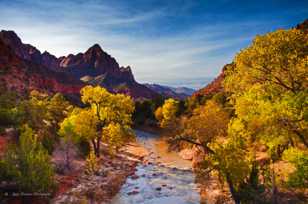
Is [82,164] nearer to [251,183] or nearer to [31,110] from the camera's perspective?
[31,110]

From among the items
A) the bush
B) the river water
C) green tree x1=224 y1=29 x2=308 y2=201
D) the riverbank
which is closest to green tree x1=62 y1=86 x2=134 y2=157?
the riverbank

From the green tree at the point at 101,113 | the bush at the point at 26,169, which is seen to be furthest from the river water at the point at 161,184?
the bush at the point at 26,169

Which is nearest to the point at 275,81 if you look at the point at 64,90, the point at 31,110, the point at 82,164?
the point at 82,164

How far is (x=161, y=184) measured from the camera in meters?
28.8

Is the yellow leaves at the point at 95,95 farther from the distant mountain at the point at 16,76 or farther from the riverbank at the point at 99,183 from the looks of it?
the distant mountain at the point at 16,76

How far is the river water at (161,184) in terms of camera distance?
2442cm

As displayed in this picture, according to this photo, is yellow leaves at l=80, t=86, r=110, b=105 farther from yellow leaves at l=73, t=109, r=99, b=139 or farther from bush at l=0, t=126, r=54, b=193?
bush at l=0, t=126, r=54, b=193

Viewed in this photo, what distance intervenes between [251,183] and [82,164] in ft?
65.7

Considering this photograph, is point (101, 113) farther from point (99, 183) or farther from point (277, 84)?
point (277, 84)

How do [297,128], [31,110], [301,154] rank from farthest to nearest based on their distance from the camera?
[31,110]
[301,154]
[297,128]

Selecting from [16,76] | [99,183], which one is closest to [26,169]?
[99,183]

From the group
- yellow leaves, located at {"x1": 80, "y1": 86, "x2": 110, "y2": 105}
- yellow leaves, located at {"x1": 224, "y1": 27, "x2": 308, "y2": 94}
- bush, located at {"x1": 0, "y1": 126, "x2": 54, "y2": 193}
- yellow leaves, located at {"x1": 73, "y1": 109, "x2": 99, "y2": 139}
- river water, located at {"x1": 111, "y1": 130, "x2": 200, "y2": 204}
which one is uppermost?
yellow leaves, located at {"x1": 224, "y1": 27, "x2": 308, "y2": 94}

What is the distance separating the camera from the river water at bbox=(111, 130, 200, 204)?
24.4m

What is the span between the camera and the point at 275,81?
15680 mm
